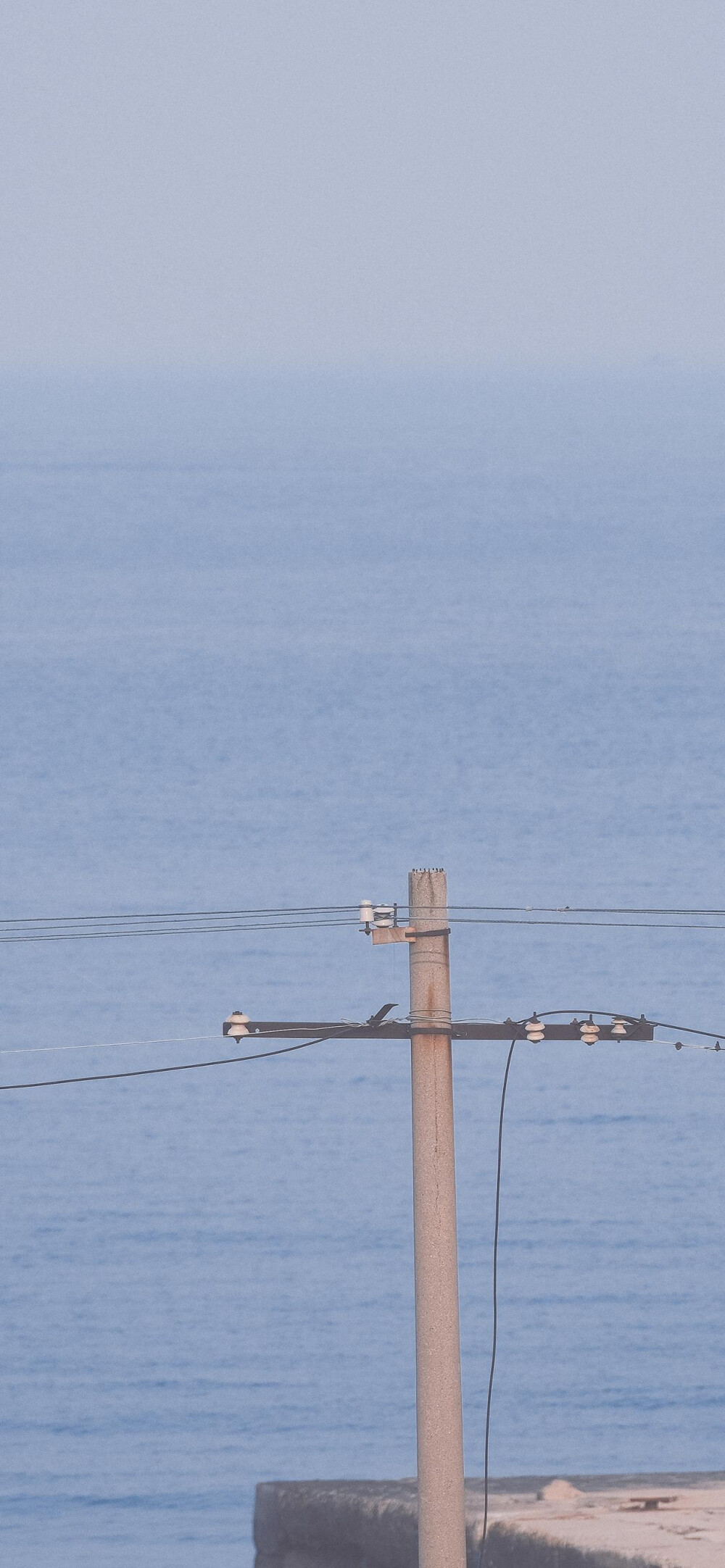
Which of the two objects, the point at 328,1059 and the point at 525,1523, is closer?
the point at 525,1523

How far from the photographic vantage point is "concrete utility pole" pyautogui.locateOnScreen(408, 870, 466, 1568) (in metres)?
14.0

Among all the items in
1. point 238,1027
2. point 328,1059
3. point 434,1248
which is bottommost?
point 434,1248

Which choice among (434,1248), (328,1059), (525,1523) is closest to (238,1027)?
(434,1248)

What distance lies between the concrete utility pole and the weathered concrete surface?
228 centimetres

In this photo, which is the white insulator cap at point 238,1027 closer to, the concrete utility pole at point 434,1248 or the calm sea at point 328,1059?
the concrete utility pole at point 434,1248

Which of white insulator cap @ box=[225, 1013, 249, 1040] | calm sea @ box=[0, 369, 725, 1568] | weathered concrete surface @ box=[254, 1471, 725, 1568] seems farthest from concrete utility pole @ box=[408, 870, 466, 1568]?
calm sea @ box=[0, 369, 725, 1568]

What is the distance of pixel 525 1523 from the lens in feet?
57.3

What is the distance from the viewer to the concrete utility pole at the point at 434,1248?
1402cm

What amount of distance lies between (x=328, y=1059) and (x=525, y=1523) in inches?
2939

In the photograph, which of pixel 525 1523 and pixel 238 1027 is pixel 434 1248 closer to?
pixel 238 1027

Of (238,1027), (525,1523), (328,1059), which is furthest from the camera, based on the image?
→ (328,1059)

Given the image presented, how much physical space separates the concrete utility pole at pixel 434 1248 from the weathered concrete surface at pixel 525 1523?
89.6 inches

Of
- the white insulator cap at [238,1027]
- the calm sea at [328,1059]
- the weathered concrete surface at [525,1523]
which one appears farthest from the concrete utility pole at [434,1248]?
the calm sea at [328,1059]

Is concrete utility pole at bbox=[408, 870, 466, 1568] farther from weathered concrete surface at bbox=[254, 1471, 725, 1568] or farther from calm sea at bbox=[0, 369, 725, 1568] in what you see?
calm sea at bbox=[0, 369, 725, 1568]
